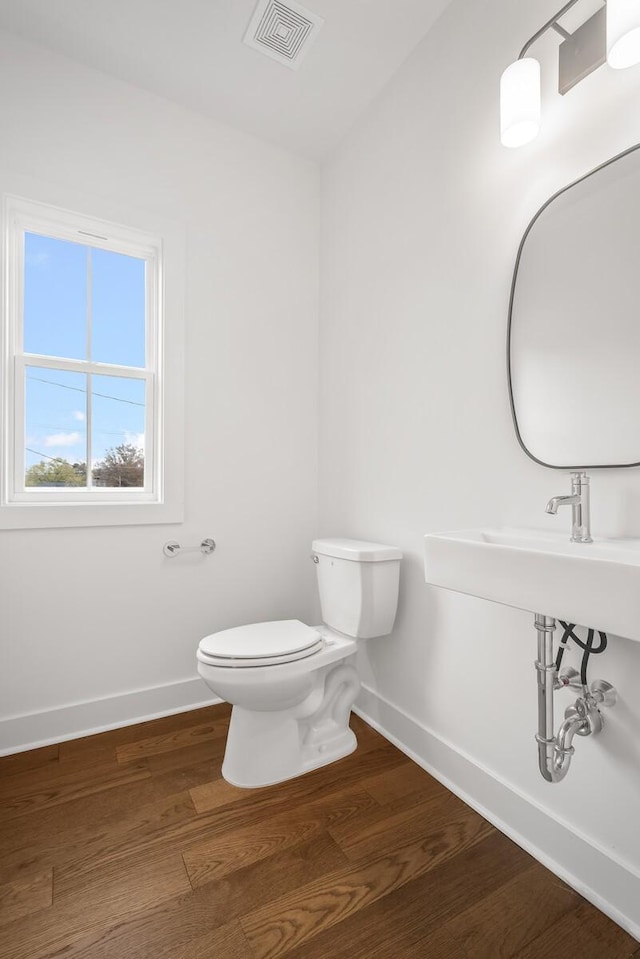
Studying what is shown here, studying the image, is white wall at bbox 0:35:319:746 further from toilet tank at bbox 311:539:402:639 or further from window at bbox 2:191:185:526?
toilet tank at bbox 311:539:402:639

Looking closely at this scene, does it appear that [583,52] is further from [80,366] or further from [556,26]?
[80,366]

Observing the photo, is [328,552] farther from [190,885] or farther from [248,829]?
[190,885]

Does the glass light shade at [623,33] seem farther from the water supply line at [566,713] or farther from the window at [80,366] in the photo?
the window at [80,366]

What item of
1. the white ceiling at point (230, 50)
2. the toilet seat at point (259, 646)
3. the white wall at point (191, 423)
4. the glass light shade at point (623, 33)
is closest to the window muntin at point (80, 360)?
the white wall at point (191, 423)

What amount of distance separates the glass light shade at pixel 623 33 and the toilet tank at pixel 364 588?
1.38 metres

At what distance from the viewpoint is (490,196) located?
144 cm

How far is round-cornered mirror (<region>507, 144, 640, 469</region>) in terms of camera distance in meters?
1.09

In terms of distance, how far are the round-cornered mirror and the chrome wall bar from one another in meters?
1.31

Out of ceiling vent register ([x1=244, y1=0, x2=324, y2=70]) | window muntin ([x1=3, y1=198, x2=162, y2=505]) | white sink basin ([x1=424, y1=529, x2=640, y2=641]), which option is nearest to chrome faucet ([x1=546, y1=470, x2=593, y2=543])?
white sink basin ([x1=424, y1=529, x2=640, y2=641])

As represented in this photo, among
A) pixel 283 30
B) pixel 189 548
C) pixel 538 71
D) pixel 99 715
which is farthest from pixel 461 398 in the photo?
pixel 99 715

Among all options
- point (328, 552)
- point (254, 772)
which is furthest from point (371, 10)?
point (254, 772)

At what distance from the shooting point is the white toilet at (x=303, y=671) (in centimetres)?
150

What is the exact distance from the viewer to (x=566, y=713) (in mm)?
1127

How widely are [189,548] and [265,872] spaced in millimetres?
1140
